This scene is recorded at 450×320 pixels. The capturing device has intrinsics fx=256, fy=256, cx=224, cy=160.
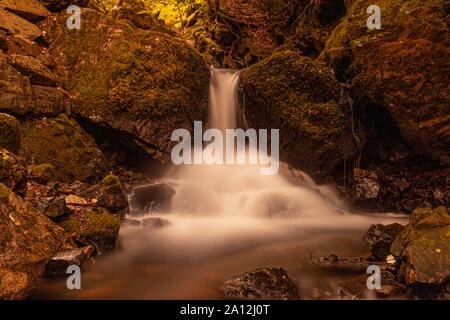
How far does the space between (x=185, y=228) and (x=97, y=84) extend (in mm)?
4536

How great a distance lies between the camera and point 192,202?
635cm

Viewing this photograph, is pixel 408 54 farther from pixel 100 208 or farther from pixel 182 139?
pixel 100 208

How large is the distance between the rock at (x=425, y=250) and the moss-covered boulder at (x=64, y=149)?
249 inches

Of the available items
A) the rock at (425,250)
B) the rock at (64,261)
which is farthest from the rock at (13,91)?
the rock at (425,250)

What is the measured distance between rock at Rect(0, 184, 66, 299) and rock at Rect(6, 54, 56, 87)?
156 inches

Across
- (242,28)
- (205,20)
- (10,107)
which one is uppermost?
(205,20)

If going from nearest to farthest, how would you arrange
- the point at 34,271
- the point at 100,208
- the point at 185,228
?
the point at 34,271
the point at 100,208
the point at 185,228

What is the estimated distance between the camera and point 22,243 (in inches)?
116

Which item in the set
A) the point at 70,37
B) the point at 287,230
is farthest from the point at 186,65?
the point at 287,230

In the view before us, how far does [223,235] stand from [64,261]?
269 centimetres

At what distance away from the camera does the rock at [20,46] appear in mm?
6211

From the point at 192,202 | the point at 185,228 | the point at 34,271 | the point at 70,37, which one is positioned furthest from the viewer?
the point at 70,37

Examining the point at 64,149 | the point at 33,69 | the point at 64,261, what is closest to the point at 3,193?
the point at 64,261

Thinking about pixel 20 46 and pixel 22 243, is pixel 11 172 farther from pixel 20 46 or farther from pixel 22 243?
pixel 20 46
